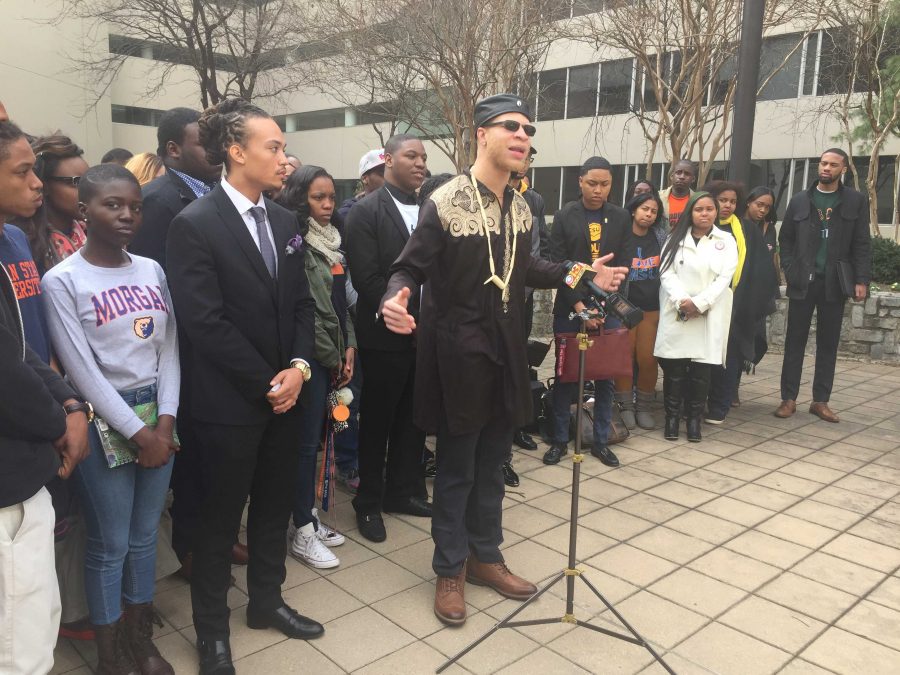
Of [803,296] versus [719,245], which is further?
[803,296]

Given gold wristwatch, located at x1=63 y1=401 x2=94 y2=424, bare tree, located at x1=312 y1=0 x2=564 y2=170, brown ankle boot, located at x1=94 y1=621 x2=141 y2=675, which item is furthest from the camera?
bare tree, located at x1=312 y1=0 x2=564 y2=170

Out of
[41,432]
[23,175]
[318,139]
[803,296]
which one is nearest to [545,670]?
[41,432]

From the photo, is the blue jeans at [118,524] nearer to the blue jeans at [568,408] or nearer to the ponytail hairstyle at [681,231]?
the blue jeans at [568,408]

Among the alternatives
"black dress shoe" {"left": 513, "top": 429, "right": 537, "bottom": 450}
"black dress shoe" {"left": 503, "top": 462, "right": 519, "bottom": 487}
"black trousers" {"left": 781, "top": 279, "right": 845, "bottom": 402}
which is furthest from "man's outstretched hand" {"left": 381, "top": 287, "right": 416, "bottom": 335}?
"black trousers" {"left": 781, "top": 279, "right": 845, "bottom": 402}

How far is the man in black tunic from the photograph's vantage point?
311 centimetres

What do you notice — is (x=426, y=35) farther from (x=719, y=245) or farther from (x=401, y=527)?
(x=401, y=527)

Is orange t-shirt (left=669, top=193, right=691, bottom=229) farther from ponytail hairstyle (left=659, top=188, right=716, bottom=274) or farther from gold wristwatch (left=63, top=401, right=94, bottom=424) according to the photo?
gold wristwatch (left=63, top=401, right=94, bottom=424)

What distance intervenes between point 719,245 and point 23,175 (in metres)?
4.88

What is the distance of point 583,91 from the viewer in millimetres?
21359

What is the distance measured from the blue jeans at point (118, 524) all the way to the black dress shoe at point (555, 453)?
3.00 metres

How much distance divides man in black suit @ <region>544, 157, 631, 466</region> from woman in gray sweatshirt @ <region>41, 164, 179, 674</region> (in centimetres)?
301

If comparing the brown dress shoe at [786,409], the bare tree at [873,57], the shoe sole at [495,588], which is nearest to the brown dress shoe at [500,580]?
the shoe sole at [495,588]

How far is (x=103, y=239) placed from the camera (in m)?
2.61

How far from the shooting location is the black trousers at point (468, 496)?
325 centimetres
